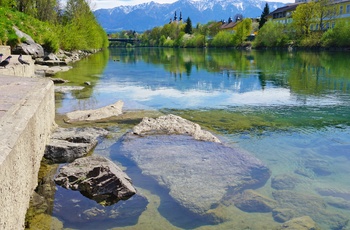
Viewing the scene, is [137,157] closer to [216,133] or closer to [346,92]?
[216,133]

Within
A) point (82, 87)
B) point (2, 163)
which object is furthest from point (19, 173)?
point (82, 87)

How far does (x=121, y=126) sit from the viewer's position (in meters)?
11.2

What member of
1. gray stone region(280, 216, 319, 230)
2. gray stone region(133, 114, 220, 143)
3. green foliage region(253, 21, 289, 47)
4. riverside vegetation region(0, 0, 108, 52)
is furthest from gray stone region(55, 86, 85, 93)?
green foliage region(253, 21, 289, 47)

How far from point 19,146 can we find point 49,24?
47853mm

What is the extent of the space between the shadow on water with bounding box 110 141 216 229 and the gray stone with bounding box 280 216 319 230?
115 centimetres

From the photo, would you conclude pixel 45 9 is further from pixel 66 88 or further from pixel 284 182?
pixel 284 182

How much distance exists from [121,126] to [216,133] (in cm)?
290

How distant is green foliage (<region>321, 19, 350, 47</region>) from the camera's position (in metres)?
64.6

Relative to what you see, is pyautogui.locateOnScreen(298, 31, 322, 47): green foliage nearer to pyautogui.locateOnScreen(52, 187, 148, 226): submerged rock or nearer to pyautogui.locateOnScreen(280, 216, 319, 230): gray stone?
pyautogui.locateOnScreen(280, 216, 319, 230): gray stone

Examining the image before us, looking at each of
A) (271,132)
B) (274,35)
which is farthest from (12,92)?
(274,35)

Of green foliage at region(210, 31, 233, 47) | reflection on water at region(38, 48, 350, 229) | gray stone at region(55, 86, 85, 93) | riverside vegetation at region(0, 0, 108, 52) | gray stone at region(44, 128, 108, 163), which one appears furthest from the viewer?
green foliage at region(210, 31, 233, 47)

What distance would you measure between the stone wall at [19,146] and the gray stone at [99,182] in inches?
23.5

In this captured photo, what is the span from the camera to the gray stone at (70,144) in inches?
310

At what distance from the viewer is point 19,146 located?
4.78 m
